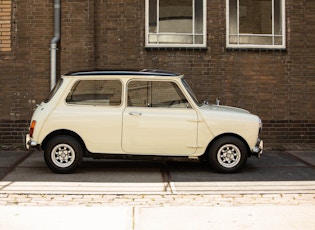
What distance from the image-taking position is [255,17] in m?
10.6

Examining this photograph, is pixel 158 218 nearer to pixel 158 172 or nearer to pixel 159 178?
pixel 159 178

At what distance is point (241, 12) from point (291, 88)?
81.8 inches

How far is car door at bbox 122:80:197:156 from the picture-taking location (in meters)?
7.20

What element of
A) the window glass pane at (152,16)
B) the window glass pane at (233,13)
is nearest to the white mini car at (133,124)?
the window glass pane at (152,16)

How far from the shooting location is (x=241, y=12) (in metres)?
10.6

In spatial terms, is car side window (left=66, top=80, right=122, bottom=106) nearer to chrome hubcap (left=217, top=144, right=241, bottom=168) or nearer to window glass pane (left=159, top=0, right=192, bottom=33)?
chrome hubcap (left=217, top=144, right=241, bottom=168)

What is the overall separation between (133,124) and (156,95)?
590mm

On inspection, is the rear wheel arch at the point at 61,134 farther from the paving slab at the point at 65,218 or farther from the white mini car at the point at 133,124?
the paving slab at the point at 65,218

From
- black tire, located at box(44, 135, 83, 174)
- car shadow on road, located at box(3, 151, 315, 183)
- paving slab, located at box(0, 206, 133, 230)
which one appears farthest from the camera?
black tire, located at box(44, 135, 83, 174)

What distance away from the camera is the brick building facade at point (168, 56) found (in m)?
10.1

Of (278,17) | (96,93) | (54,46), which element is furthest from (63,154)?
(278,17)

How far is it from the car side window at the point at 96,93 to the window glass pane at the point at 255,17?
436 centimetres

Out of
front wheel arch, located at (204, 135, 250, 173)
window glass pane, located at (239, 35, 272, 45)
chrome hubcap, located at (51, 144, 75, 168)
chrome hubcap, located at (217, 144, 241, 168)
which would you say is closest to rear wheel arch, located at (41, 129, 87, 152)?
chrome hubcap, located at (51, 144, 75, 168)

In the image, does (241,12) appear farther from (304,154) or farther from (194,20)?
(304,154)
